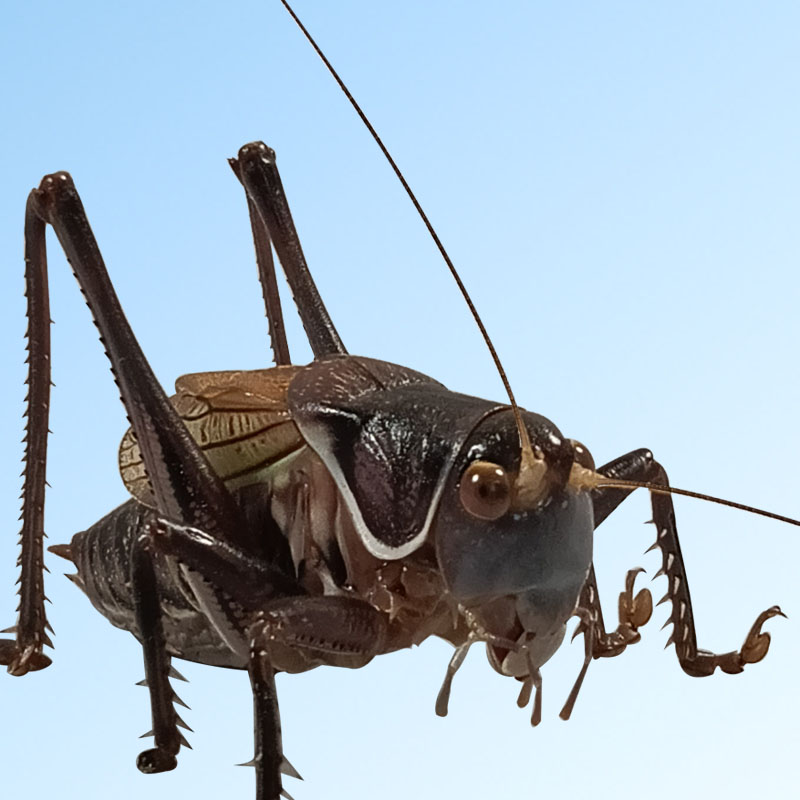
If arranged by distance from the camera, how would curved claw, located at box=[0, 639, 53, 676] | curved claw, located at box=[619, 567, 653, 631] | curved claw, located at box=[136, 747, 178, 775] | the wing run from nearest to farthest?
1. curved claw, located at box=[136, 747, 178, 775]
2. the wing
3. curved claw, located at box=[619, 567, 653, 631]
4. curved claw, located at box=[0, 639, 53, 676]

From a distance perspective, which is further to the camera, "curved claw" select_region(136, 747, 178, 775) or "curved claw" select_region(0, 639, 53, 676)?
"curved claw" select_region(0, 639, 53, 676)

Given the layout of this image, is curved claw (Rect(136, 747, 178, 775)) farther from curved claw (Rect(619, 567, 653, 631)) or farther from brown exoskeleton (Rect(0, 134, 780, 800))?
curved claw (Rect(619, 567, 653, 631))

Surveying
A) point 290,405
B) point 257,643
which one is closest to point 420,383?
point 290,405

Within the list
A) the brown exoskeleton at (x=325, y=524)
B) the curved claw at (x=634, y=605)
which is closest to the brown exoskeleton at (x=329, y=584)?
the brown exoskeleton at (x=325, y=524)

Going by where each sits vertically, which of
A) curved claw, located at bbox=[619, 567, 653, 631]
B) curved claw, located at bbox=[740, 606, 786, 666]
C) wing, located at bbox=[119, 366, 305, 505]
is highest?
wing, located at bbox=[119, 366, 305, 505]

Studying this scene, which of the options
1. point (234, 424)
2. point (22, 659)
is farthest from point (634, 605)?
point (22, 659)

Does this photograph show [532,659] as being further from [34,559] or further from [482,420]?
[34,559]

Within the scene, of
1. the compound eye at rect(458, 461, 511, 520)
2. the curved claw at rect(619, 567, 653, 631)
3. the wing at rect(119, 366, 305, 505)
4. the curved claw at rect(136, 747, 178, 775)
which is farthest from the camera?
the curved claw at rect(619, 567, 653, 631)

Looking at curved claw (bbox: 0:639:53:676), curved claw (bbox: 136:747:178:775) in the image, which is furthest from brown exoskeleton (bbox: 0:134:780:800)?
curved claw (bbox: 0:639:53:676)
